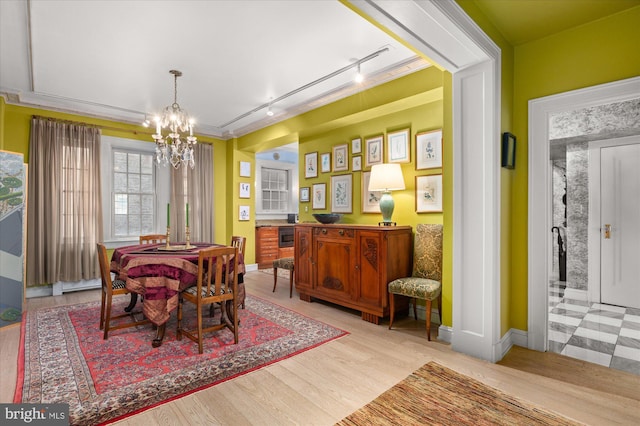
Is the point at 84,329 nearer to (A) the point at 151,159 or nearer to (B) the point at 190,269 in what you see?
(B) the point at 190,269

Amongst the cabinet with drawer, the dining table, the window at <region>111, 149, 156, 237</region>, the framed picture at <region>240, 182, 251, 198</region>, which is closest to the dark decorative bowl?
the dining table

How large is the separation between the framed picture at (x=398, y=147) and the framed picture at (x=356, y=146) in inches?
18.8

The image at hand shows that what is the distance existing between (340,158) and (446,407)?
335 centimetres

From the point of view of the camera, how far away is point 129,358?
2.63 m

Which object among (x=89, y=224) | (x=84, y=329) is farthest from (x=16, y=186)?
(x=84, y=329)

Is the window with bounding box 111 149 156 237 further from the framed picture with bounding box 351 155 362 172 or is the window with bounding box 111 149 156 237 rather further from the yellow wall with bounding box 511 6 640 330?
the yellow wall with bounding box 511 6 640 330

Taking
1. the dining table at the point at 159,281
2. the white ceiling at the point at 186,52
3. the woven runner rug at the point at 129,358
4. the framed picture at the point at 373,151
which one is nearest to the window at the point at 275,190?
the white ceiling at the point at 186,52

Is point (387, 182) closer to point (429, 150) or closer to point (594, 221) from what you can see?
point (429, 150)

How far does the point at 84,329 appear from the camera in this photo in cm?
326

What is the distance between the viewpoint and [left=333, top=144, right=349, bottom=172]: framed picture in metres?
4.59

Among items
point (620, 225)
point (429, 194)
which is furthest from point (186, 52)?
point (620, 225)

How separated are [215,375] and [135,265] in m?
1.23

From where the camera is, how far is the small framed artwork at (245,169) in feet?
21.0

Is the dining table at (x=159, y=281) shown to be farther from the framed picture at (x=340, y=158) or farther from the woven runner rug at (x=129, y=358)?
the framed picture at (x=340, y=158)
